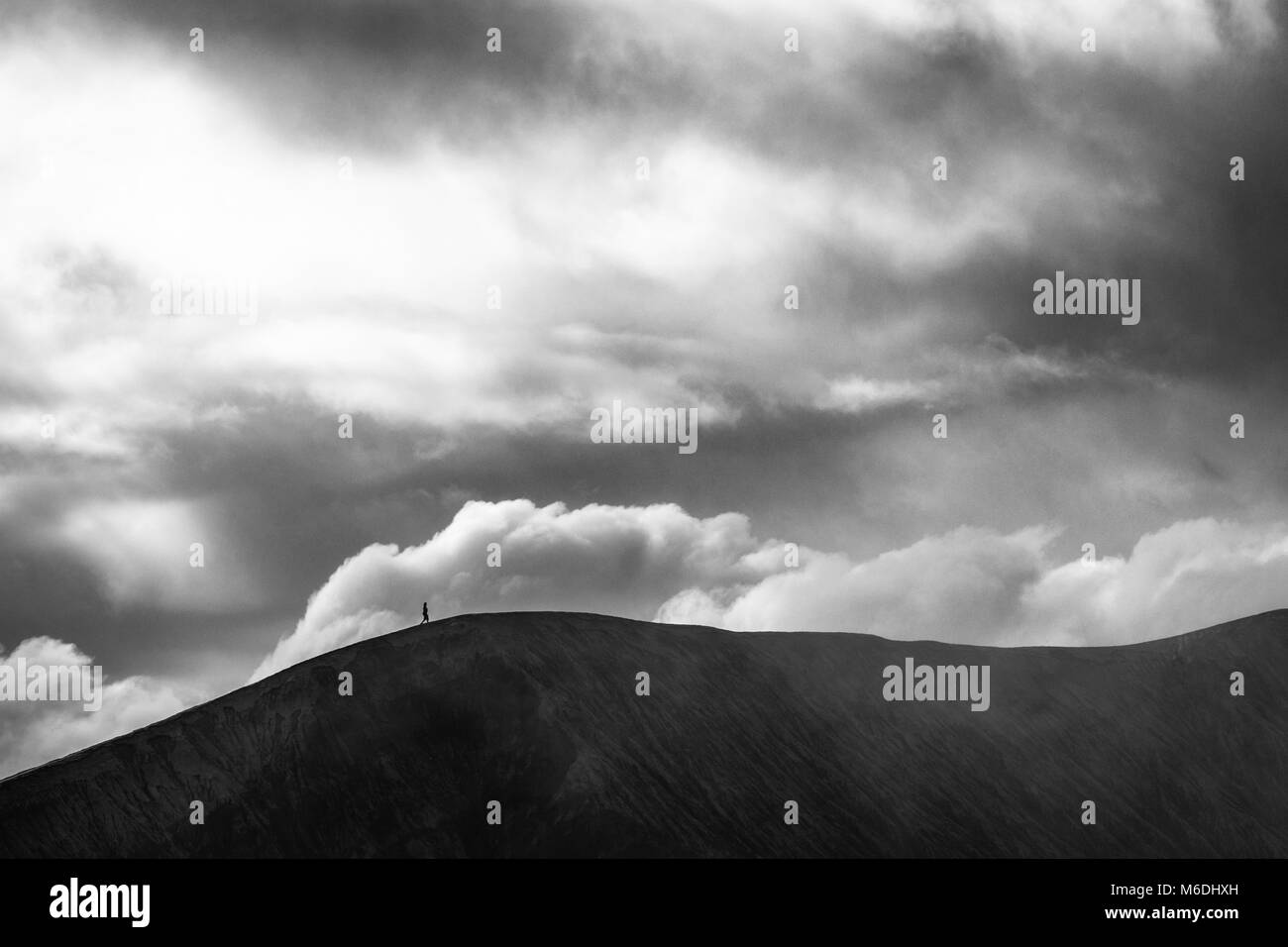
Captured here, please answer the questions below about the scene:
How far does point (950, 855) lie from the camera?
8750 centimetres

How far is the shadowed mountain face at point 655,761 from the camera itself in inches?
2810

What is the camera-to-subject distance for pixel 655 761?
79438 mm

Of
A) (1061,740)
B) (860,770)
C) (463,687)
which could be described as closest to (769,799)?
(860,770)

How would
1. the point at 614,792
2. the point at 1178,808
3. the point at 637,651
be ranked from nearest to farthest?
the point at 614,792 < the point at 637,651 < the point at 1178,808

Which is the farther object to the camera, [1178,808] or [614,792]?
[1178,808]

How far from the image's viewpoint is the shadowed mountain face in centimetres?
7138
